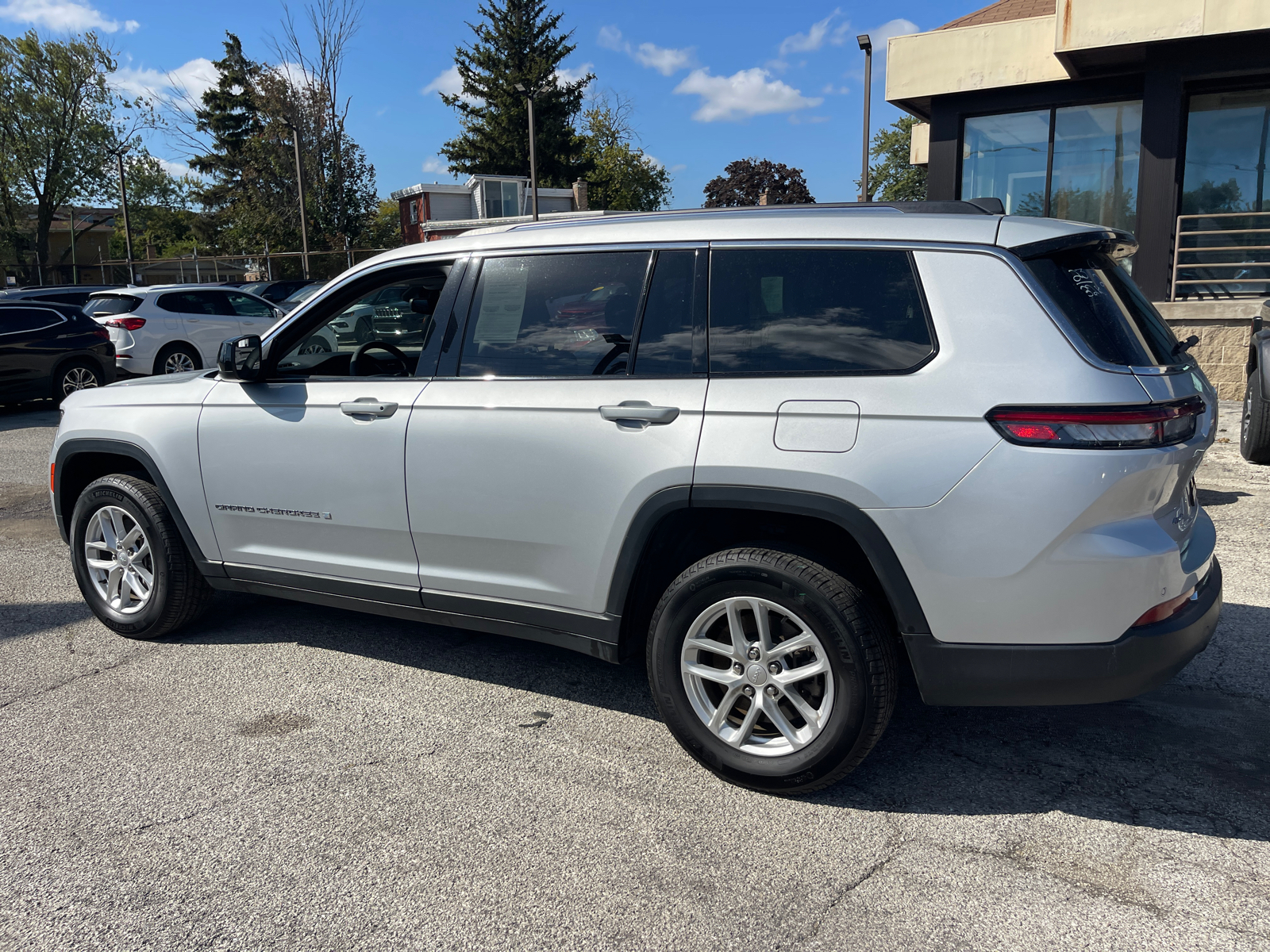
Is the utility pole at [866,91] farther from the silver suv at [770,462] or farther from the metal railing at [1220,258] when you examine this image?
the silver suv at [770,462]

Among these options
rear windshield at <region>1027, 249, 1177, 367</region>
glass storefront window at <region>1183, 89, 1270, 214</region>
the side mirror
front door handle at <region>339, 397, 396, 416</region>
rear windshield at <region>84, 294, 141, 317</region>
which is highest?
glass storefront window at <region>1183, 89, 1270, 214</region>

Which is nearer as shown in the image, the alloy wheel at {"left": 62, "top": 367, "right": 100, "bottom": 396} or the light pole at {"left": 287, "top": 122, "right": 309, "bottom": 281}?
the alloy wheel at {"left": 62, "top": 367, "right": 100, "bottom": 396}

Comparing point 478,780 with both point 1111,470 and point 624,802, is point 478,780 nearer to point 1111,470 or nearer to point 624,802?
point 624,802

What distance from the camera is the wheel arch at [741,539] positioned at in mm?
2895

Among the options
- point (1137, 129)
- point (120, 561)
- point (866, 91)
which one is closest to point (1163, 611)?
point (120, 561)

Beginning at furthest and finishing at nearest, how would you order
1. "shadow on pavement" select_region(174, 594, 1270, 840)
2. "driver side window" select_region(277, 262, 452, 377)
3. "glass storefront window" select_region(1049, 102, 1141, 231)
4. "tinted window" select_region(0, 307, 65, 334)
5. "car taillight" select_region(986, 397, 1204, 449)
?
"glass storefront window" select_region(1049, 102, 1141, 231) < "tinted window" select_region(0, 307, 65, 334) < "driver side window" select_region(277, 262, 452, 377) < "shadow on pavement" select_region(174, 594, 1270, 840) < "car taillight" select_region(986, 397, 1204, 449)

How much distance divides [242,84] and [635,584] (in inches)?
2663

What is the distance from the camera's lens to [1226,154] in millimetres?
13758

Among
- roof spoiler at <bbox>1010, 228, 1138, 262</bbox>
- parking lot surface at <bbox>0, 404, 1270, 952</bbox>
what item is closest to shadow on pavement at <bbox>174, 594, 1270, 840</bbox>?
parking lot surface at <bbox>0, 404, 1270, 952</bbox>

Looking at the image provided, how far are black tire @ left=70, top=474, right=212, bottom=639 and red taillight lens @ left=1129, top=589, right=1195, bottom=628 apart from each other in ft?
13.0

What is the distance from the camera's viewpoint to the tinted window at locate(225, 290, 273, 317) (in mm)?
15875

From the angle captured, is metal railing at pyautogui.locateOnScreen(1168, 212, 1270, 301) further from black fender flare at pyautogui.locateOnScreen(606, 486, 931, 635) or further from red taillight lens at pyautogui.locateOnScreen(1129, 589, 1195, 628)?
black fender flare at pyautogui.locateOnScreen(606, 486, 931, 635)

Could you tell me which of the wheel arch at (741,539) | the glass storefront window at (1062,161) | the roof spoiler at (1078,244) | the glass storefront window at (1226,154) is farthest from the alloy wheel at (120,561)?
the glass storefront window at (1226,154)

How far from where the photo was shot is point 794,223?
10.5ft
